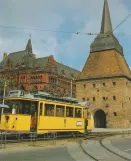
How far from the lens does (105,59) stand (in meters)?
48.5

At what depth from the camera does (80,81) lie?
49250mm

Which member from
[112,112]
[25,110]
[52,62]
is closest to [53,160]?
[25,110]

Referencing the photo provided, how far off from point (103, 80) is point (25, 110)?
31845 millimetres

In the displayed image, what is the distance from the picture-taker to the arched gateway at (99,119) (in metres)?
45.5

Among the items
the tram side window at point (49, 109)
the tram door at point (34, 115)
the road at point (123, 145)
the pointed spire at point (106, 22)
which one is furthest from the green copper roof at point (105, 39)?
the tram door at point (34, 115)

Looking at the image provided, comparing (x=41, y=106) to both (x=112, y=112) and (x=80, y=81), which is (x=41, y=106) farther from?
(x=80, y=81)

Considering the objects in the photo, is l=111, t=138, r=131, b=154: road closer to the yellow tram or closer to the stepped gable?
the yellow tram

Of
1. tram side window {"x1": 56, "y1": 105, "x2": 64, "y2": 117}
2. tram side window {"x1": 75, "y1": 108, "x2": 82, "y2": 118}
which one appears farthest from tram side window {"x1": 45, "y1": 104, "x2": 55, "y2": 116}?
tram side window {"x1": 75, "y1": 108, "x2": 82, "y2": 118}

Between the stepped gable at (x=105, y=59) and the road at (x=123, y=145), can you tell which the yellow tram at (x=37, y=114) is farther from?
the stepped gable at (x=105, y=59)

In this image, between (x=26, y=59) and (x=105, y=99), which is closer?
(x=105, y=99)

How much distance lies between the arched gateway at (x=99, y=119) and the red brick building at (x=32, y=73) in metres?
13.6

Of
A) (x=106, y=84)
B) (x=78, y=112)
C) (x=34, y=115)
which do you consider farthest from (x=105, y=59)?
(x=34, y=115)

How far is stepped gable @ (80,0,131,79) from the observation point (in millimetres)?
46656

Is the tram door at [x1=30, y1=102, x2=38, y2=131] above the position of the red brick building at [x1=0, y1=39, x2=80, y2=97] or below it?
below
